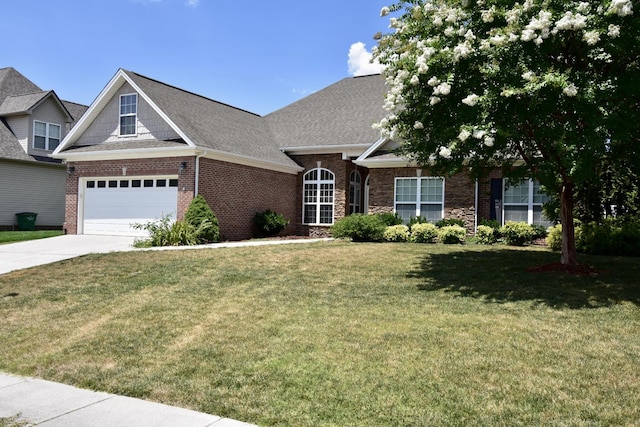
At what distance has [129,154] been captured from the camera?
19.1 metres

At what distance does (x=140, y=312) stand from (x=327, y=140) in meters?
15.2

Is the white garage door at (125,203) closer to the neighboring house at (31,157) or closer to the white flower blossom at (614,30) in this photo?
the neighboring house at (31,157)

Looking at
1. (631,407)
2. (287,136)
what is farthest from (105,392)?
(287,136)

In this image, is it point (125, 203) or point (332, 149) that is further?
point (332, 149)

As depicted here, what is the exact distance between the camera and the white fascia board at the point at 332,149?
21016 millimetres

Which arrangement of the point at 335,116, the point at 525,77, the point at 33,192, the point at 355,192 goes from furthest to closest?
the point at 33,192, the point at 335,116, the point at 355,192, the point at 525,77

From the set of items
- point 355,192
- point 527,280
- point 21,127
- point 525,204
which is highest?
point 21,127

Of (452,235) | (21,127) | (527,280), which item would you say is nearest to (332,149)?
(452,235)

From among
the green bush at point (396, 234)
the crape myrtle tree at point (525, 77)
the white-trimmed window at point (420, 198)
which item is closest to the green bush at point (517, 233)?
the white-trimmed window at point (420, 198)

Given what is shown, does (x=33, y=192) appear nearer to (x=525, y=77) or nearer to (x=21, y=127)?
(x=21, y=127)

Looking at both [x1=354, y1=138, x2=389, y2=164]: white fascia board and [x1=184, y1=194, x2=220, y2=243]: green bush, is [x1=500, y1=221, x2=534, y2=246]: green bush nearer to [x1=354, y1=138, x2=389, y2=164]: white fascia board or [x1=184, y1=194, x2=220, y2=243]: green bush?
[x1=354, y1=138, x2=389, y2=164]: white fascia board

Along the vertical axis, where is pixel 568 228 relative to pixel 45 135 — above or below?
below

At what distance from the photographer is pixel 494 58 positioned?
8.48 metres

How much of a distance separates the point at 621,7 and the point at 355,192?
15783mm
